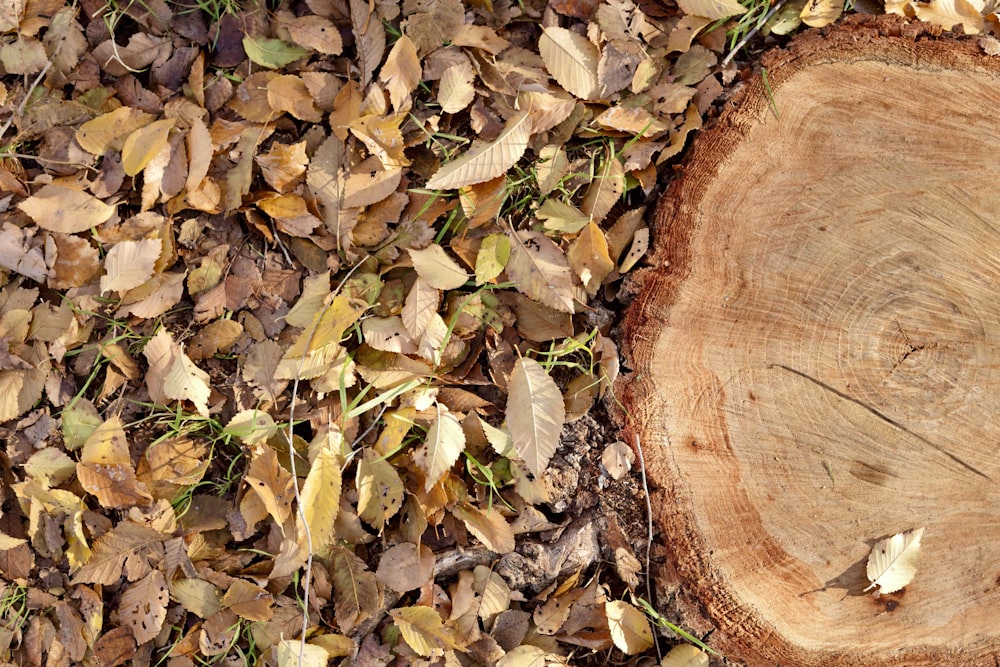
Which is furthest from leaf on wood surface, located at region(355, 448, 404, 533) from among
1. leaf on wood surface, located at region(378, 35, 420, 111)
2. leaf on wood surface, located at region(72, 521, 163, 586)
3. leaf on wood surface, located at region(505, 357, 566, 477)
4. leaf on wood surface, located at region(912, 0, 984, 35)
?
leaf on wood surface, located at region(912, 0, 984, 35)

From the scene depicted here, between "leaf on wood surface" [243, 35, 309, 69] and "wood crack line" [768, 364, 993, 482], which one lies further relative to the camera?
"leaf on wood surface" [243, 35, 309, 69]

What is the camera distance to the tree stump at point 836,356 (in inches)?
47.8

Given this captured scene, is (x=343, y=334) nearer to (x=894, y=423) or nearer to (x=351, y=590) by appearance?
(x=351, y=590)

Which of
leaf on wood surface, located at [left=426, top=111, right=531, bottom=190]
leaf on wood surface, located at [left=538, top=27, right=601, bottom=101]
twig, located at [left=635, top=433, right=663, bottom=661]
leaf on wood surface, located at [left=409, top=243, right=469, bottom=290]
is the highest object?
leaf on wood surface, located at [left=538, top=27, right=601, bottom=101]

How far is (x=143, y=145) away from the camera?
137cm

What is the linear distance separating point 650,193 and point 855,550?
2.41ft

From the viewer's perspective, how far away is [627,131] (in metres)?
1.37

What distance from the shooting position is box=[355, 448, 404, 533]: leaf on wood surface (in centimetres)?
134

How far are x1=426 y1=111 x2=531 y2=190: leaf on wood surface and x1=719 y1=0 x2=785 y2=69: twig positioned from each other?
0.40 meters

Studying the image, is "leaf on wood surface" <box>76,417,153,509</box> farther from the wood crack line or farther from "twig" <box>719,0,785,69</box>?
"twig" <box>719,0,785,69</box>

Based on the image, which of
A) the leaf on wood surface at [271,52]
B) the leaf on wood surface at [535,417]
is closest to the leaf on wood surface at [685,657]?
the leaf on wood surface at [535,417]

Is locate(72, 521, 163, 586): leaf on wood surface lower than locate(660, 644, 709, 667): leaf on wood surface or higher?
lower

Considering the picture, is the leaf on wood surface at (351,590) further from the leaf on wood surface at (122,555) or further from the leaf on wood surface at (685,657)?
the leaf on wood surface at (685,657)

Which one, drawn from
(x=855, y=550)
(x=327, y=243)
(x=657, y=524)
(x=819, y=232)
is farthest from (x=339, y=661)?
(x=819, y=232)
